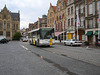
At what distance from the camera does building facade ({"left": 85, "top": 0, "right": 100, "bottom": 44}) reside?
30.3 m

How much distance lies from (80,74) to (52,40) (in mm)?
15685

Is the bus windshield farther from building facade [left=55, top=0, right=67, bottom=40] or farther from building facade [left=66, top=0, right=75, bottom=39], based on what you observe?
building facade [left=55, top=0, right=67, bottom=40]

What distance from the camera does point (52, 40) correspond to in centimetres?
2134

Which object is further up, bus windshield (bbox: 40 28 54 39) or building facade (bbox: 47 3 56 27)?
building facade (bbox: 47 3 56 27)

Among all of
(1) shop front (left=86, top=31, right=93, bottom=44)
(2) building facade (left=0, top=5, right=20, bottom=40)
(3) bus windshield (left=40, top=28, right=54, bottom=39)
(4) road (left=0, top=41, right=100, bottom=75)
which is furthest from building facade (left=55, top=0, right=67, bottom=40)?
(2) building facade (left=0, top=5, right=20, bottom=40)

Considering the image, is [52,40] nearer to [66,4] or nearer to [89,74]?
[89,74]

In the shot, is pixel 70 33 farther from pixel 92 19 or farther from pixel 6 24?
pixel 6 24

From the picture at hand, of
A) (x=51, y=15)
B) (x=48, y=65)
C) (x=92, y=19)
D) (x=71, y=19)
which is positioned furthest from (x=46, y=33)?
(x=51, y=15)

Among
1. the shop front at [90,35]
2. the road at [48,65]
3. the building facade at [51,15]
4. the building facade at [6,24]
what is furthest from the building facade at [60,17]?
the building facade at [6,24]

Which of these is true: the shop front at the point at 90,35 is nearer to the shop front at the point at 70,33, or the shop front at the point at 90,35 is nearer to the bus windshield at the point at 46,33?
the shop front at the point at 70,33

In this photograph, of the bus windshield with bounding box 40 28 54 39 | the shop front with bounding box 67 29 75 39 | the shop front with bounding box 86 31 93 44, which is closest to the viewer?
the bus windshield with bounding box 40 28 54 39

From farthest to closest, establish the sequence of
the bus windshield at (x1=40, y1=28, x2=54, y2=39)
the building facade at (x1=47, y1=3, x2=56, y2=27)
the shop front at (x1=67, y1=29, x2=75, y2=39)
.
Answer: the building facade at (x1=47, y1=3, x2=56, y2=27) → the shop front at (x1=67, y1=29, x2=75, y2=39) → the bus windshield at (x1=40, y1=28, x2=54, y2=39)

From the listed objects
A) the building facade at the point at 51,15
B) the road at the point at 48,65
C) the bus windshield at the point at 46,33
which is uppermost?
the building facade at the point at 51,15

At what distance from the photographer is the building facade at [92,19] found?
3028 cm
